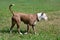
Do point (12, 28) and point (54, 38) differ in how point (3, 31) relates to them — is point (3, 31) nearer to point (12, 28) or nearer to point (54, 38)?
point (12, 28)

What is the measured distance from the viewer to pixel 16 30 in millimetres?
12188

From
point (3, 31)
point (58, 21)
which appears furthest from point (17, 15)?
point (58, 21)

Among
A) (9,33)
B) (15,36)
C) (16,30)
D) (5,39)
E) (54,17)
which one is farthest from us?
(54,17)

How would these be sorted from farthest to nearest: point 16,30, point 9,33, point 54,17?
point 54,17
point 16,30
point 9,33

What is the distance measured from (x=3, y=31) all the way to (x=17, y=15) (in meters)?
1.07

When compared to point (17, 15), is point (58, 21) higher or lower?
lower

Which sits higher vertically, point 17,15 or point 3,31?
point 17,15

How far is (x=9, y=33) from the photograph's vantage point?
1144 cm

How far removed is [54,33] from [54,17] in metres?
4.54

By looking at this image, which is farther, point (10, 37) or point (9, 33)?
point (9, 33)

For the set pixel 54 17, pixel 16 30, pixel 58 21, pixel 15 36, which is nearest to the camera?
pixel 15 36

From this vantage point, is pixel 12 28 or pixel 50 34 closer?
pixel 50 34

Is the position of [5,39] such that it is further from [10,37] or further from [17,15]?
[17,15]

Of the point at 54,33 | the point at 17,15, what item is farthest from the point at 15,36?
the point at 54,33
